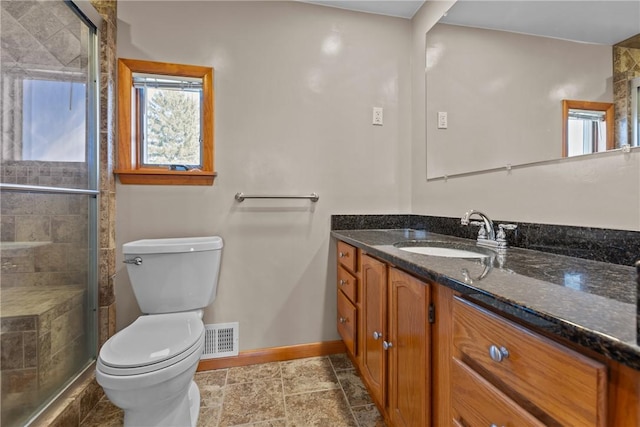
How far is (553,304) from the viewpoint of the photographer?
49 cm

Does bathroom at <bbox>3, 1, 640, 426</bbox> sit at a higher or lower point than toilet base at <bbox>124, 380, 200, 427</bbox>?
higher

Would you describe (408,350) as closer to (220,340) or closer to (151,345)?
(151,345)

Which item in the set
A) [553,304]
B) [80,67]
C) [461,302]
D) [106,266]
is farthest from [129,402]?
[80,67]

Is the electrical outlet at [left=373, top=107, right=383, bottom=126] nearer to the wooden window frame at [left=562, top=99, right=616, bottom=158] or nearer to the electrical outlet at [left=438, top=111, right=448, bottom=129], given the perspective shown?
the electrical outlet at [left=438, top=111, right=448, bottom=129]

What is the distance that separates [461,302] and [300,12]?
190cm

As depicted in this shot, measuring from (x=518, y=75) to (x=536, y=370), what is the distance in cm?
118

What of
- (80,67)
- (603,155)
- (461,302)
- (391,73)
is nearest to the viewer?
(461,302)

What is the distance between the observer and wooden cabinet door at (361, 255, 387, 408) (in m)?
1.13

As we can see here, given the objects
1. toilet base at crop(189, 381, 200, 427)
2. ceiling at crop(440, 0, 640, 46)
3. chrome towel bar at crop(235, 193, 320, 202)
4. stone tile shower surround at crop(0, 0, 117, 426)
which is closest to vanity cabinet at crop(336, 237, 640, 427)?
chrome towel bar at crop(235, 193, 320, 202)

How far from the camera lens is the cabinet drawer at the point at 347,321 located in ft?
4.86

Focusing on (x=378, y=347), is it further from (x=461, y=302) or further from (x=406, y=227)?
(x=406, y=227)

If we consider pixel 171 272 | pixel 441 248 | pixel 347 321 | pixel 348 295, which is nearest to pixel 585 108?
pixel 441 248

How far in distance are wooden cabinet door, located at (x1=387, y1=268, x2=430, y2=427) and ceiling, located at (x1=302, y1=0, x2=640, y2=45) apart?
3.19ft

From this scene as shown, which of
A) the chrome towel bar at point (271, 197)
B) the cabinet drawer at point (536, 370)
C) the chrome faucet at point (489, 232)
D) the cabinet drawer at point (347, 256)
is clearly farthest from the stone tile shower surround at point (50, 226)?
the chrome faucet at point (489, 232)
